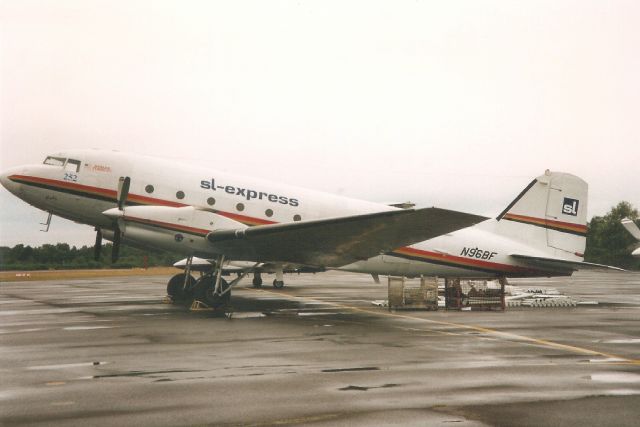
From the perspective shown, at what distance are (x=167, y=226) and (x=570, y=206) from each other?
49.1ft

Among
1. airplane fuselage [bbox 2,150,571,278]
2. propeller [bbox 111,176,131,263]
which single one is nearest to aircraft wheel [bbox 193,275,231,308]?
airplane fuselage [bbox 2,150,571,278]

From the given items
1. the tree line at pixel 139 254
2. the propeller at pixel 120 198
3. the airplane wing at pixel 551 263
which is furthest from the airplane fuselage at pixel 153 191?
the tree line at pixel 139 254

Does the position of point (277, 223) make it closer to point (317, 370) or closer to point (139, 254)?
point (317, 370)

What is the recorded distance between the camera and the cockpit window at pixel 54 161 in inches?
819

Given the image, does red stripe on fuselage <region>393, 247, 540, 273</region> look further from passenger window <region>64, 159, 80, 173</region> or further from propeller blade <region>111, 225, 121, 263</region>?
passenger window <region>64, 159, 80, 173</region>

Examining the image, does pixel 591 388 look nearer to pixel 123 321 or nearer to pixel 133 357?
pixel 133 357

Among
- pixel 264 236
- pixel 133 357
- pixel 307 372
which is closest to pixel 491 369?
pixel 307 372

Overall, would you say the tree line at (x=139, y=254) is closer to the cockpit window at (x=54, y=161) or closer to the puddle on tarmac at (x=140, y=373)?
the cockpit window at (x=54, y=161)

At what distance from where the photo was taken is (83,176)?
2061 centimetres

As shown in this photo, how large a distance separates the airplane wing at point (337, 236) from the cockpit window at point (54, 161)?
580cm

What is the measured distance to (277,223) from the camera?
21.6 metres

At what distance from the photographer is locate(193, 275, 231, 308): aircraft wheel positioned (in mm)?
19719

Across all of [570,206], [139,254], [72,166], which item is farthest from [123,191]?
[139,254]

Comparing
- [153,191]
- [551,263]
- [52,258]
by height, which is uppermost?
[153,191]
